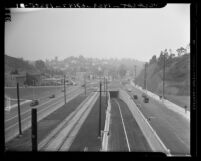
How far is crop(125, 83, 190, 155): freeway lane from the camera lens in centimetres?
238

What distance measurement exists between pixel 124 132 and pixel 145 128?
0.31m

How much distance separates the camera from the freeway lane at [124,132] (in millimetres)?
2395

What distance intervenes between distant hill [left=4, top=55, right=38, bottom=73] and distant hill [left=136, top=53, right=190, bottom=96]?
1.60m

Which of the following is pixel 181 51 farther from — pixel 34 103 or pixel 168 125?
pixel 34 103

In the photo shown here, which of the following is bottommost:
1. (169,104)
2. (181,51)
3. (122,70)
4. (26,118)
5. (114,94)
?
(26,118)

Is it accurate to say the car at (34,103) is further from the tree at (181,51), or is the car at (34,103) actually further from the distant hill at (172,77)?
the tree at (181,51)

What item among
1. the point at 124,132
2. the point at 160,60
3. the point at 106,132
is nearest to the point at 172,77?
the point at 160,60

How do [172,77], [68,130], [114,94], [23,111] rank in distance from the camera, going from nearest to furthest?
[23,111] → [68,130] → [172,77] → [114,94]

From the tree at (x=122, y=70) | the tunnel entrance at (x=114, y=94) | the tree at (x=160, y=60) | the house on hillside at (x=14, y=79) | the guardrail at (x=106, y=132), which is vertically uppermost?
the tree at (x=160, y=60)

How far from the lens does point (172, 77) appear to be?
2.74m

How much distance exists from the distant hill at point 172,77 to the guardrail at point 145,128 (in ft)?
1.06

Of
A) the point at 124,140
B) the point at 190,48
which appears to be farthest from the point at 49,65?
the point at 190,48

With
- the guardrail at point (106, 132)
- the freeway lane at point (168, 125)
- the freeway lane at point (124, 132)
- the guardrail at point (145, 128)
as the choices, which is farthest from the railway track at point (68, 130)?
the freeway lane at point (168, 125)
